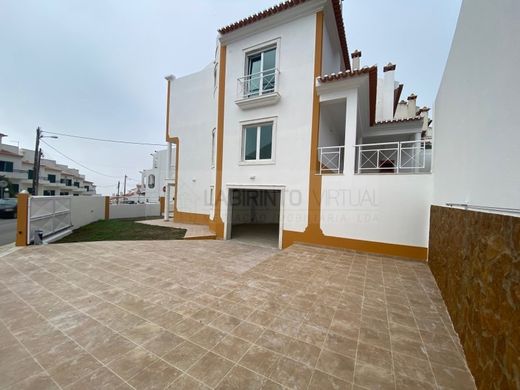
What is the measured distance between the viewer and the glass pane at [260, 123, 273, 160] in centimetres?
699

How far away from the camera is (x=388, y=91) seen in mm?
11367

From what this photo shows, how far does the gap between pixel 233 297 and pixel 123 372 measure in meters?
1.60

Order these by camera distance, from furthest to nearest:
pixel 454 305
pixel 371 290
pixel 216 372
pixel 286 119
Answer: pixel 286 119 → pixel 371 290 → pixel 454 305 → pixel 216 372

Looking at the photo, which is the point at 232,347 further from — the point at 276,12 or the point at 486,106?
the point at 276,12

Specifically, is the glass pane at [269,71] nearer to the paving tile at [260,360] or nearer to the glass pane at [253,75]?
the glass pane at [253,75]

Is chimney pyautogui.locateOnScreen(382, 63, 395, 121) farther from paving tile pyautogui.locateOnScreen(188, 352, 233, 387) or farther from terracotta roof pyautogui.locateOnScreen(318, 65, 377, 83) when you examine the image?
paving tile pyautogui.locateOnScreen(188, 352, 233, 387)

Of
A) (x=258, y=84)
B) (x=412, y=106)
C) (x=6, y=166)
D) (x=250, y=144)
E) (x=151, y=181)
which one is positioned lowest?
(x=151, y=181)

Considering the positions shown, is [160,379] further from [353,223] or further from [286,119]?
[286,119]

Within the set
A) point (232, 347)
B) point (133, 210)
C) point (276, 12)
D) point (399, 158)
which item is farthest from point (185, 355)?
point (133, 210)

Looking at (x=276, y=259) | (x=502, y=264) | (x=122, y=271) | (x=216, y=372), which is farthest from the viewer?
(x=276, y=259)

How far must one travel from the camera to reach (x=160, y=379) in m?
1.65

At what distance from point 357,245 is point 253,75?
7.04m

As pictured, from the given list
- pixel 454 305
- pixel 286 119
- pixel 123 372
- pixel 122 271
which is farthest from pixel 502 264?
pixel 286 119

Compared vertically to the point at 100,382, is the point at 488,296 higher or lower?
higher
